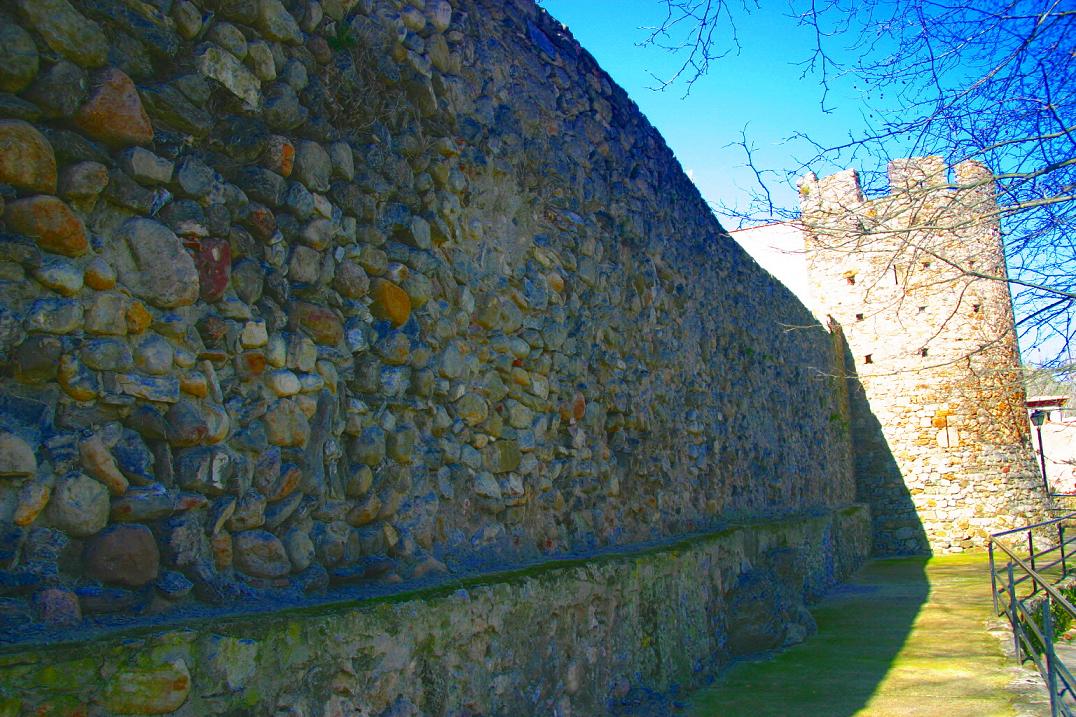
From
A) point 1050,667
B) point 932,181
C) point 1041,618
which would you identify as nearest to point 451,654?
point 1050,667

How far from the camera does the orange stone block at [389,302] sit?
2.88m

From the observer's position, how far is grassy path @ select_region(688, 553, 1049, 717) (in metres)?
4.08

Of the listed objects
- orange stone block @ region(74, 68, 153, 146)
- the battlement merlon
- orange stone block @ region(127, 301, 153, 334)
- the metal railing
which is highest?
the battlement merlon

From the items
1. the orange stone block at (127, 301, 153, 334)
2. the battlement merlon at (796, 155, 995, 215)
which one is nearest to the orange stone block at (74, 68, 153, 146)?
the orange stone block at (127, 301, 153, 334)

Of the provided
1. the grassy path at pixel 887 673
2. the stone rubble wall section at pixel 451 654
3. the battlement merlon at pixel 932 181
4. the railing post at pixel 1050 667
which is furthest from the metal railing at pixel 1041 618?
the battlement merlon at pixel 932 181

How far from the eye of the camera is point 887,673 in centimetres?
489

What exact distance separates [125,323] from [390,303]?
1030mm

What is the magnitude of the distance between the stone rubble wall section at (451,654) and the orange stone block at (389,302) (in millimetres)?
969

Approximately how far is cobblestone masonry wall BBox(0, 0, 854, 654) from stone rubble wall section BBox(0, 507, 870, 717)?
0.23 meters

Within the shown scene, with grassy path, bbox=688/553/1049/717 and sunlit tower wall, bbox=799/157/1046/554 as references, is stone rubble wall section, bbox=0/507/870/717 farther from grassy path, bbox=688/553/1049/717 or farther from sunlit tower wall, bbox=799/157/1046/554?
sunlit tower wall, bbox=799/157/1046/554

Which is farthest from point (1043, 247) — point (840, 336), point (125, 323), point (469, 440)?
point (840, 336)

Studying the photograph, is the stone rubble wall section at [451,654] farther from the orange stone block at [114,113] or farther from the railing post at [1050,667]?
the railing post at [1050,667]

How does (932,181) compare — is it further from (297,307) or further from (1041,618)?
(297,307)

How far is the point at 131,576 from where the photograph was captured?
6.26 ft
